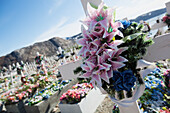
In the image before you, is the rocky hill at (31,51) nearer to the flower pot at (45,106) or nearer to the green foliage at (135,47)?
the flower pot at (45,106)

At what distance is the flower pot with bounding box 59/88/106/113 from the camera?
9.14 feet

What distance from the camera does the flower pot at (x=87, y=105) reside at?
2787 mm

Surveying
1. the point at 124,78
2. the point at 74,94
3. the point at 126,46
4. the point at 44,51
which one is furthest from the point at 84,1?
the point at 44,51

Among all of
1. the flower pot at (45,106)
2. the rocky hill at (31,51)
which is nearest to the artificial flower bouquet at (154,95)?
the flower pot at (45,106)

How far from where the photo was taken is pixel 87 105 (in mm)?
2938

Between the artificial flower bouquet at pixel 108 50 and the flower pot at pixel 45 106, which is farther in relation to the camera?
the flower pot at pixel 45 106

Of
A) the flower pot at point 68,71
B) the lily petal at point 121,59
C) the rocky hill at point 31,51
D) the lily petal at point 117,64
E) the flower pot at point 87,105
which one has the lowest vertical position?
the flower pot at point 87,105

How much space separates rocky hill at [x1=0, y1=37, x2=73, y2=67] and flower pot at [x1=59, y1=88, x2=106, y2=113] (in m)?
17.2

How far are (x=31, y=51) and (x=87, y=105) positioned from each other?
1873 cm

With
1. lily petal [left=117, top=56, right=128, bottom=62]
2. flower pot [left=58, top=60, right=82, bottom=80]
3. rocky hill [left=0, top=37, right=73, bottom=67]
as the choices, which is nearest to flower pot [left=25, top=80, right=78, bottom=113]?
flower pot [left=58, top=60, right=82, bottom=80]

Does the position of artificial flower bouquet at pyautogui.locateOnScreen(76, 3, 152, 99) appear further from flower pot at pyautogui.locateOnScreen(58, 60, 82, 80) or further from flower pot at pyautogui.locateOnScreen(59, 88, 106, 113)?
flower pot at pyautogui.locateOnScreen(59, 88, 106, 113)

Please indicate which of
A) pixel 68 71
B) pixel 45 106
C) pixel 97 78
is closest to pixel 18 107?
pixel 45 106

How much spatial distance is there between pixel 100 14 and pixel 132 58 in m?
0.31

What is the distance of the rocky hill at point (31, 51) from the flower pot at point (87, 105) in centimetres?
1723
